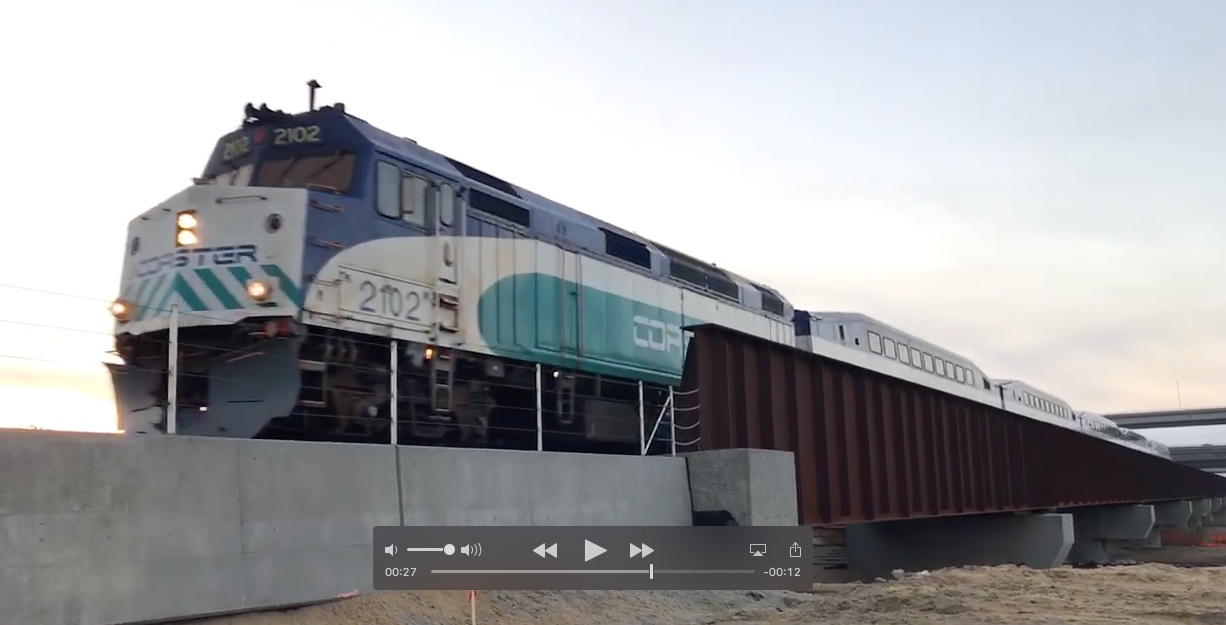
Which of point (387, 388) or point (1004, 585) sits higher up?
point (387, 388)

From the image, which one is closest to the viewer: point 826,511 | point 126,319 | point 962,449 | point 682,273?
point 126,319

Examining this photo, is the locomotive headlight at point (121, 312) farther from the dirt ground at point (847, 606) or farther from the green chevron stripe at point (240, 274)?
the dirt ground at point (847, 606)

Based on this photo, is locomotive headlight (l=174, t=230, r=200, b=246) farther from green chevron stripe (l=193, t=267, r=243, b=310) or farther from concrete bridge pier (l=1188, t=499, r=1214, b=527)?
concrete bridge pier (l=1188, t=499, r=1214, b=527)

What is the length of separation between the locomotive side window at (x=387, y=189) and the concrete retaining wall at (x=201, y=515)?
3.37 metres

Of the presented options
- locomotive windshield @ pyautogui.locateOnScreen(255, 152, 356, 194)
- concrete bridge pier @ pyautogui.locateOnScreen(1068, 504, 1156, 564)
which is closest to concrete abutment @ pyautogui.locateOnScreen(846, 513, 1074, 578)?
concrete bridge pier @ pyautogui.locateOnScreen(1068, 504, 1156, 564)

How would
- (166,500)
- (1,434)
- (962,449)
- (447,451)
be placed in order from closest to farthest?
(1,434), (166,500), (447,451), (962,449)

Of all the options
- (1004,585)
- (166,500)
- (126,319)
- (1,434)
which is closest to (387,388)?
(126,319)

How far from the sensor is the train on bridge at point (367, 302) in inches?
428

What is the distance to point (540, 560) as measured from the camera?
731 cm

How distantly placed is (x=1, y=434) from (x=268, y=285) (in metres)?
4.01

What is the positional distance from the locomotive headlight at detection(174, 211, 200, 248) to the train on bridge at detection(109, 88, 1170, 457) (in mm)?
20

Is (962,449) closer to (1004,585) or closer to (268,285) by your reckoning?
(1004,585)

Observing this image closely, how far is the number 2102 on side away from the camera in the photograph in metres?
11.4

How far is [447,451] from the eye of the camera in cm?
1048
